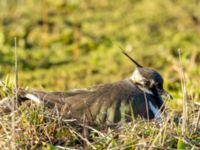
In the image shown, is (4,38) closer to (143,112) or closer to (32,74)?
(32,74)

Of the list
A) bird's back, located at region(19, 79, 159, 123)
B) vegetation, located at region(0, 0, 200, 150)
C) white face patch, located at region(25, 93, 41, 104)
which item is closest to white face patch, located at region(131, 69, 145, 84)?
bird's back, located at region(19, 79, 159, 123)

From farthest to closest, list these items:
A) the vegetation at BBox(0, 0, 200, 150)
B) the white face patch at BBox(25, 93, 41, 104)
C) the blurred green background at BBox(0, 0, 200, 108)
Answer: the blurred green background at BBox(0, 0, 200, 108) → the vegetation at BBox(0, 0, 200, 150) → the white face patch at BBox(25, 93, 41, 104)

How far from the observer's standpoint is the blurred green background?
31.0 feet

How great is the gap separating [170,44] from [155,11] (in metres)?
1.52

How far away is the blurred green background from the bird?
2.36m

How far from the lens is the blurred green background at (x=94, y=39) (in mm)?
9453

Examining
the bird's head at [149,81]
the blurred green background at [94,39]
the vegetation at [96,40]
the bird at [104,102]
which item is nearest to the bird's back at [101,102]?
the bird at [104,102]

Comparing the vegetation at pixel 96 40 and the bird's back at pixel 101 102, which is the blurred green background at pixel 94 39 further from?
the bird's back at pixel 101 102

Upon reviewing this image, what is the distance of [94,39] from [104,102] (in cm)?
524

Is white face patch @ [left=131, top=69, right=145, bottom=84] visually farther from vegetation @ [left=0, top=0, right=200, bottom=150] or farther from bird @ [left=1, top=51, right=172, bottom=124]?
vegetation @ [left=0, top=0, right=200, bottom=150]

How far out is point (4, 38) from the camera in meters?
10.4

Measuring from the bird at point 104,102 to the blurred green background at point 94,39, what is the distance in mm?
2358

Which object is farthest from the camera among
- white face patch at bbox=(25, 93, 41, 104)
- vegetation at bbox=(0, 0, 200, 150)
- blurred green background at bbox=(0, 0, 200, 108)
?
blurred green background at bbox=(0, 0, 200, 108)

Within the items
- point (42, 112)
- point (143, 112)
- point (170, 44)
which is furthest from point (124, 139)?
point (170, 44)
